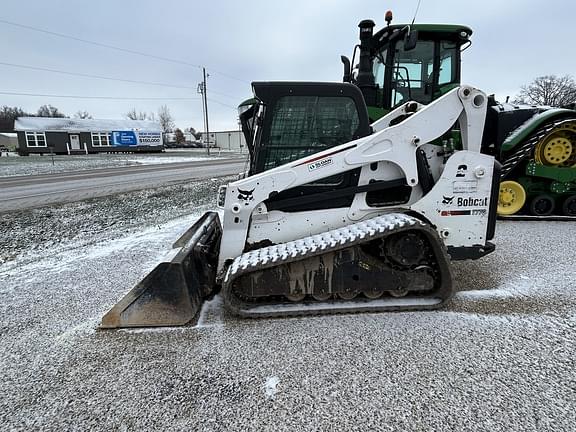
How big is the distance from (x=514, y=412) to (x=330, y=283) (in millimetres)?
1465

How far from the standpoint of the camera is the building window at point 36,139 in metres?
39.4

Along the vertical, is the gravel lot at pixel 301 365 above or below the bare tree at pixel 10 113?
below

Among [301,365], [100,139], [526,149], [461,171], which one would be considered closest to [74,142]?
[100,139]

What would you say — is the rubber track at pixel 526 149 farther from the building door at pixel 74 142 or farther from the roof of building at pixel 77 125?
the building door at pixel 74 142

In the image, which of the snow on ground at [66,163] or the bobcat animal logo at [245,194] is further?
the snow on ground at [66,163]

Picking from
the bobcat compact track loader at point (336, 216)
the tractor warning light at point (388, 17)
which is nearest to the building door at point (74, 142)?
the tractor warning light at point (388, 17)

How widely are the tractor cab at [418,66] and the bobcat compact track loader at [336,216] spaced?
2.52 metres

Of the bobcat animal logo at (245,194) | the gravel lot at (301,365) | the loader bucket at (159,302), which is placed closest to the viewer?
the gravel lot at (301,365)

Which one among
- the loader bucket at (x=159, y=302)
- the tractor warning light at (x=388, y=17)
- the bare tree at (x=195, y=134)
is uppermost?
the bare tree at (x=195, y=134)

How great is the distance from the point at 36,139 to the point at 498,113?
1891 inches

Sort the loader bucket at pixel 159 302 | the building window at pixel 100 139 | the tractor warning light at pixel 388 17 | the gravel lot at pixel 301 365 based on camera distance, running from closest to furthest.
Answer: the gravel lot at pixel 301 365, the loader bucket at pixel 159 302, the tractor warning light at pixel 388 17, the building window at pixel 100 139

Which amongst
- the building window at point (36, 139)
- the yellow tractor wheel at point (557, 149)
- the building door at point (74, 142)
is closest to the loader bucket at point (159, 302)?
the yellow tractor wheel at point (557, 149)

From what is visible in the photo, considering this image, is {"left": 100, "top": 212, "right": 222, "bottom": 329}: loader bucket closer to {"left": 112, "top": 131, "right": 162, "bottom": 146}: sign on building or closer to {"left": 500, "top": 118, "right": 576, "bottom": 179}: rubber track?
{"left": 500, "top": 118, "right": 576, "bottom": 179}: rubber track

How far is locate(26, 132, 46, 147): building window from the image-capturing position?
3944 cm
